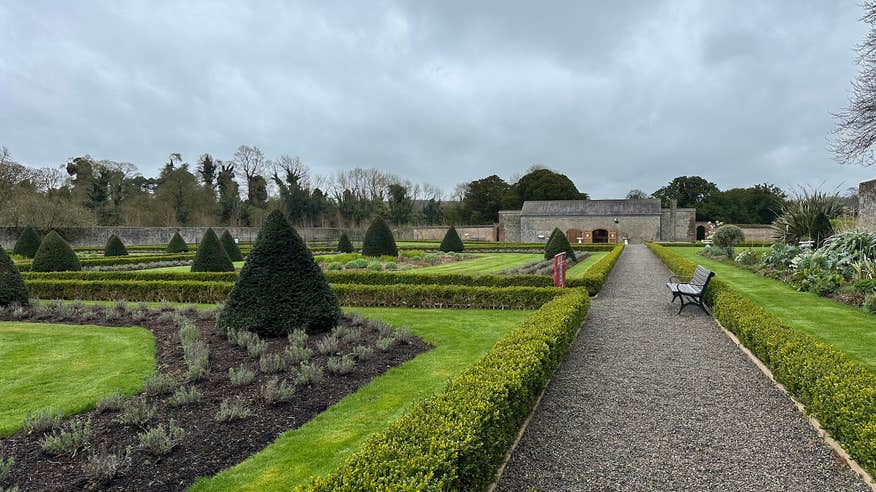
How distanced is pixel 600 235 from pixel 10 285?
Answer: 41.5 metres

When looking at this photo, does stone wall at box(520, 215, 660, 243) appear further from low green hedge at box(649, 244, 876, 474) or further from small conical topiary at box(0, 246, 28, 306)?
small conical topiary at box(0, 246, 28, 306)

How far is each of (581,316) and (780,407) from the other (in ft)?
11.5

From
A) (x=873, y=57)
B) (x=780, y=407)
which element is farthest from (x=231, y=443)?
(x=873, y=57)

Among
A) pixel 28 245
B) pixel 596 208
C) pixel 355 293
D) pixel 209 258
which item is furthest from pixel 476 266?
pixel 596 208

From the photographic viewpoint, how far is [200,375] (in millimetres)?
4738

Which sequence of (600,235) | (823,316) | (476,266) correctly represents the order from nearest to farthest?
(823,316), (476,266), (600,235)

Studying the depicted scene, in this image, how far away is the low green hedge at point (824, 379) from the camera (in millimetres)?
3016

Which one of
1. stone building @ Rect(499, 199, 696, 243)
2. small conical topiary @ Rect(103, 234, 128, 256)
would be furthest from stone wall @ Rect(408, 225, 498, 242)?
small conical topiary @ Rect(103, 234, 128, 256)

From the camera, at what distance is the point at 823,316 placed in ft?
25.3

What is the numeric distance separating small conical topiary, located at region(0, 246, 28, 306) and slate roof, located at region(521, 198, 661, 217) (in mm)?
39260

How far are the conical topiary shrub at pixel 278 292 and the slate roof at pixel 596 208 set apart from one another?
38.9m

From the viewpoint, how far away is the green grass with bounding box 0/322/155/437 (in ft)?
14.1

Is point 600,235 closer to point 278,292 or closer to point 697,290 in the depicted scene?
point 697,290

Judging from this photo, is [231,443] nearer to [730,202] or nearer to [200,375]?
[200,375]
